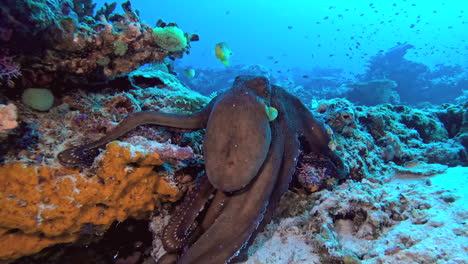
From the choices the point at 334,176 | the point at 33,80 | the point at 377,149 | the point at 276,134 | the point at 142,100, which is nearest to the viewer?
the point at 276,134

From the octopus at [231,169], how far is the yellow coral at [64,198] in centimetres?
27

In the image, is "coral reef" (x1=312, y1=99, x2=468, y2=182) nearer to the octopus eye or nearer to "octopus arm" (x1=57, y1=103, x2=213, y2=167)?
the octopus eye

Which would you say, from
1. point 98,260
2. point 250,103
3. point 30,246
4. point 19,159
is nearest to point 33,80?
point 19,159

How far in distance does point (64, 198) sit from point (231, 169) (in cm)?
183

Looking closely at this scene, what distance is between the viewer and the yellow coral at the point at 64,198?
2488mm

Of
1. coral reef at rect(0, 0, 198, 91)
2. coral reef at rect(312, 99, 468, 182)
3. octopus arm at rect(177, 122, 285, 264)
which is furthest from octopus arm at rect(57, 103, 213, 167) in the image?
coral reef at rect(312, 99, 468, 182)

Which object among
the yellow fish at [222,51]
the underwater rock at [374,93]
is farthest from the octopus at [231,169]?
the underwater rock at [374,93]

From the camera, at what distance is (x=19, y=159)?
269 centimetres

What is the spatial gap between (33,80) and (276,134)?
3.43 m

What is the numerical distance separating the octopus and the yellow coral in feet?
0.89

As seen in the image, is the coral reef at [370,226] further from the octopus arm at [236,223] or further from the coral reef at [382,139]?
the coral reef at [382,139]

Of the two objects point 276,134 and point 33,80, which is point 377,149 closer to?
point 276,134

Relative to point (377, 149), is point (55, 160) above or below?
below

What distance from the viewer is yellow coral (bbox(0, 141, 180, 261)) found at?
8.16ft
